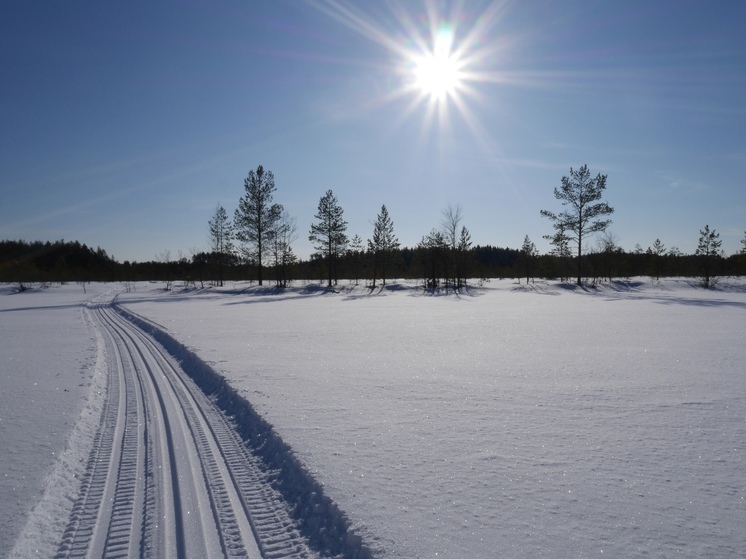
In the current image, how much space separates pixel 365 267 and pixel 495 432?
52.1 meters

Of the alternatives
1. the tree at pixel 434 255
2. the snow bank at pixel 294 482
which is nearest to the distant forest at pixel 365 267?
the tree at pixel 434 255

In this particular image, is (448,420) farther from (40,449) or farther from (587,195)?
(587,195)

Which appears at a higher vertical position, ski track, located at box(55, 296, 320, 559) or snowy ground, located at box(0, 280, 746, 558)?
snowy ground, located at box(0, 280, 746, 558)

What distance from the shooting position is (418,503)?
4.27 m

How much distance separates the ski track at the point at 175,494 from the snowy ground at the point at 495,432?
56cm

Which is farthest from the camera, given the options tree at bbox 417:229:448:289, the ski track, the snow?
tree at bbox 417:229:448:289

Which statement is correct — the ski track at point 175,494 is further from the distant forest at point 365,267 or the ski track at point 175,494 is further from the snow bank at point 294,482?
the distant forest at point 365,267

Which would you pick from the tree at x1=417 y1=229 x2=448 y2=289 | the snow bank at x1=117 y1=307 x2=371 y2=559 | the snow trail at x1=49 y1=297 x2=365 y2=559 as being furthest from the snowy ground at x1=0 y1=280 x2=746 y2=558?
the tree at x1=417 y1=229 x2=448 y2=289

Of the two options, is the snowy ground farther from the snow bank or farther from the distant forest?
the distant forest

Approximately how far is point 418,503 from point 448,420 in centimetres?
252

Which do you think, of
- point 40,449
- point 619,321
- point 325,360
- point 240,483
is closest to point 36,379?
point 40,449

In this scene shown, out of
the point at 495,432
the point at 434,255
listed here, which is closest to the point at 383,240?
the point at 434,255

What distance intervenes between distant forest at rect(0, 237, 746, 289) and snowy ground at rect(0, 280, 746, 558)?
3601 cm

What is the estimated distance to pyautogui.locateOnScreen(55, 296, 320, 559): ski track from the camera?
369cm
